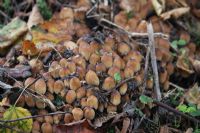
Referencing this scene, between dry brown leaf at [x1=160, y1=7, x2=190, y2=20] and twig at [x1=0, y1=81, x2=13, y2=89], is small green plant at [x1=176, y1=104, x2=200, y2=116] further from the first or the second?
twig at [x1=0, y1=81, x2=13, y2=89]

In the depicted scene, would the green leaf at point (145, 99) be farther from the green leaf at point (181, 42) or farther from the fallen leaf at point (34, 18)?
the fallen leaf at point (34, 18)

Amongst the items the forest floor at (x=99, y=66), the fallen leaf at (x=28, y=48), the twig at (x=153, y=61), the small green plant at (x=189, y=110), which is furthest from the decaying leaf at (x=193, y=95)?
the fallen leaf at (x=28, y=48)

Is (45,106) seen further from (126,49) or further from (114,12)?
(114,12)

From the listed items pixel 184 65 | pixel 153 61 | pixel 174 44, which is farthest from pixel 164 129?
pixel 174 44

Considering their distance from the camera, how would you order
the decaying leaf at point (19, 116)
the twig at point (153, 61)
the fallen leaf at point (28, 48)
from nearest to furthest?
the decaying leaf at point (19, 116), the fallen leaf at point (28, 48), the twig at point (153, 61)

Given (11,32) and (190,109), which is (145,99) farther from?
(11,32)

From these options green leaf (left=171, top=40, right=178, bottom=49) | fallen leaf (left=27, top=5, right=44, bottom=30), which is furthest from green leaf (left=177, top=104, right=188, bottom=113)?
fallen leaf (left=27, top=5, right=44, bottom=30)
